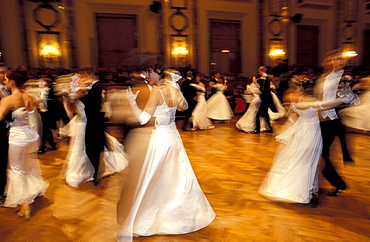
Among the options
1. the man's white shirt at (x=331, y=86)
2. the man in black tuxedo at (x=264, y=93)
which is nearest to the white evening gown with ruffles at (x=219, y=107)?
the man in black tuxedo at (x=264, y=93)

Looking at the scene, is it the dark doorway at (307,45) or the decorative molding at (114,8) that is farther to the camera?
the dark doorway at (307,45)

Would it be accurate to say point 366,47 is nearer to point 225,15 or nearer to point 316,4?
point 316,4

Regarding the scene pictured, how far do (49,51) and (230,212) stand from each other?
8636mm

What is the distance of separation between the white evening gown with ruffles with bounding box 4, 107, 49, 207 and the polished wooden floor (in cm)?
19

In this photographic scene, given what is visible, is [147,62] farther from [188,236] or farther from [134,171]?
[188,236]

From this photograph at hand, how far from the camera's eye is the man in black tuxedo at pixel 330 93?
2389mm

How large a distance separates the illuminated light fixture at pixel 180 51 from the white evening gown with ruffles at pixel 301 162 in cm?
804

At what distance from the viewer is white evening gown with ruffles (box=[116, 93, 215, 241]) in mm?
2021

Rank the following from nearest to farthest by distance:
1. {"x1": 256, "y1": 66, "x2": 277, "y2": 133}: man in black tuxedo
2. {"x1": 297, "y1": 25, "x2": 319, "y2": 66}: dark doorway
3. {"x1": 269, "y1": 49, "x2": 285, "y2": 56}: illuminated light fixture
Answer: {"x1": 256, "y1": 66, "x2": 277, "y2": 133}: man in black tuxedo < {"x1": 269, "y1": 49, "x2": 285, "y2": 56}: illuminated light fixture < {"x1": 297, "y1": 25, "x2": 319, "y2": 66}: dark doorway

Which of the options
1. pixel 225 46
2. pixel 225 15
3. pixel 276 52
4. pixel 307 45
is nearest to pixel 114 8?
pixel 225 15

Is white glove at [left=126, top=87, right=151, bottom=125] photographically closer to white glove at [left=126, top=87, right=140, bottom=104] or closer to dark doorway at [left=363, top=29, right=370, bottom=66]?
white glove at [left=126, top=87, right=140, bottom=104]

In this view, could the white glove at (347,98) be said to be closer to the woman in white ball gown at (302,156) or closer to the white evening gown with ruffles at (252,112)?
the woman in white ball gown at (302,156)

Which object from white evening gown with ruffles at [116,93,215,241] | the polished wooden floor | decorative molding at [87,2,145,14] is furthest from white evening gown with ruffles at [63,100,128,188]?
decorative molding at [87,2,145,14]

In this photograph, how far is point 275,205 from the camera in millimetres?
2566
